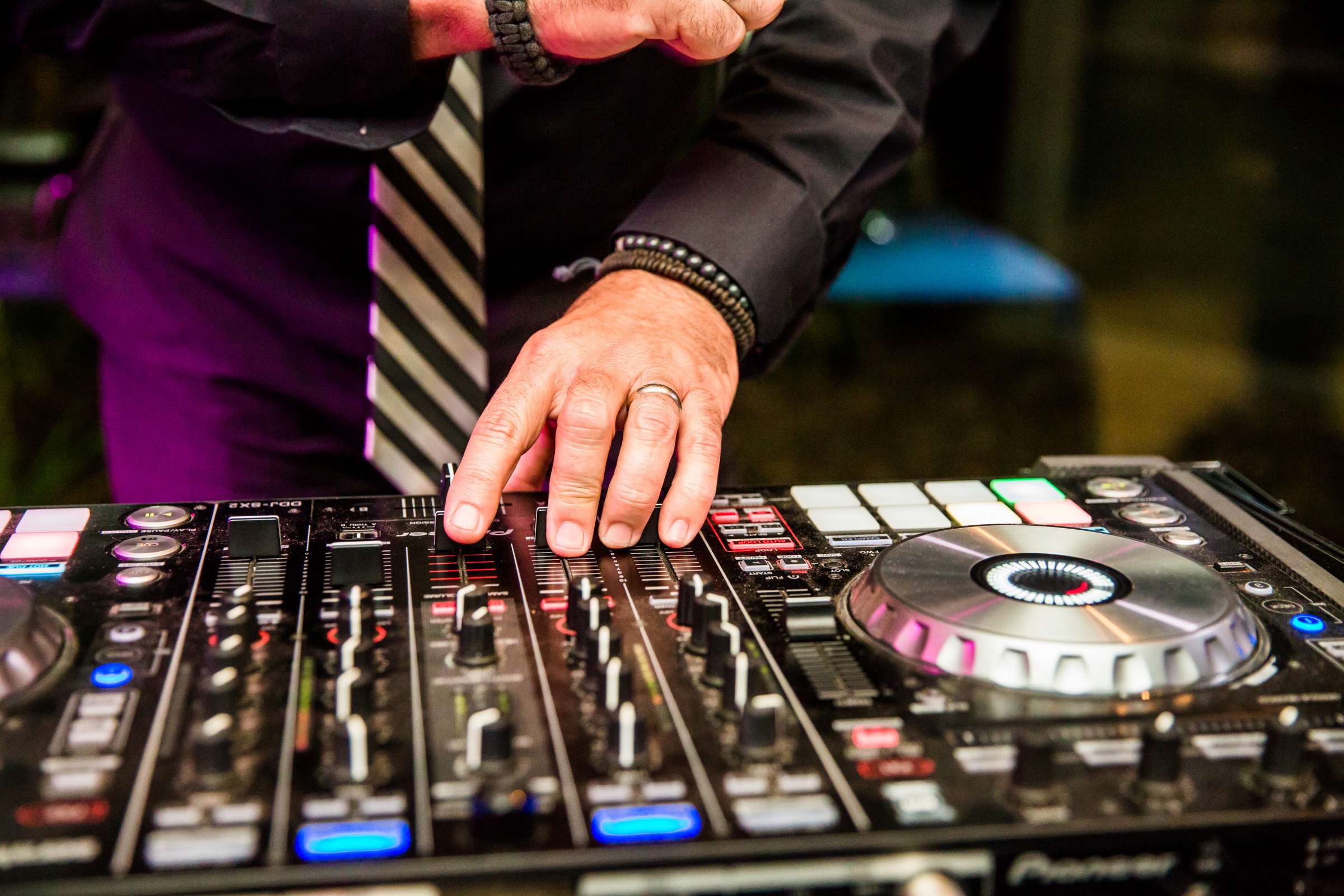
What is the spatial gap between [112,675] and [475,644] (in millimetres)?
196

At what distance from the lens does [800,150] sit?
1.24 meters

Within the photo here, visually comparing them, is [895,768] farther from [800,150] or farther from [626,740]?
[800,150]

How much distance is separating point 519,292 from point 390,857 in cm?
94

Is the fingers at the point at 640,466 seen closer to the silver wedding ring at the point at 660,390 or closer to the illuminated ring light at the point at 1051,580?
the silver wedding ring at the point at 660,390

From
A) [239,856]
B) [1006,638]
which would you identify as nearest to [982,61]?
[1006,638]

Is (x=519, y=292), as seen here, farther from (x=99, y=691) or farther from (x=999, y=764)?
(x=999, y=764)

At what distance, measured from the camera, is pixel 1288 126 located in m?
3.32

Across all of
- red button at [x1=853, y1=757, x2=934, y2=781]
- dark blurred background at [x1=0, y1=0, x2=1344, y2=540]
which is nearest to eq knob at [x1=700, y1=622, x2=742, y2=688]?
red button at [x1=853, y1=757, x2=934, y2=781]

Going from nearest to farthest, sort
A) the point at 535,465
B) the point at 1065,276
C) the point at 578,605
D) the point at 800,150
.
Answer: the point at 578,605, the point at 535,465, the point at 800,150, the point at 1065,276

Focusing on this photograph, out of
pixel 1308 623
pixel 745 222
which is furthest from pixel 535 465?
pixel 1308 623

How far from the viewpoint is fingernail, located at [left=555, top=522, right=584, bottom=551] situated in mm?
892

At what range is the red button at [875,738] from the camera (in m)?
0.64

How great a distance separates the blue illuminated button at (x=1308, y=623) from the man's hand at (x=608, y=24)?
1.91 ft

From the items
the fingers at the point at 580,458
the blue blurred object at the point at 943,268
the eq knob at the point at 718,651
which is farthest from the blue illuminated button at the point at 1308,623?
the blue blurred object at the point at 943,268
